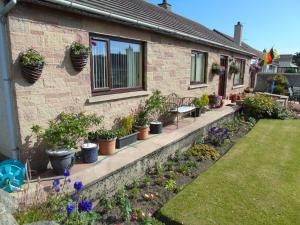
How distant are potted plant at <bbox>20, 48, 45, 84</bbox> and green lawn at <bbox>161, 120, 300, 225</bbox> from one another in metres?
3.05

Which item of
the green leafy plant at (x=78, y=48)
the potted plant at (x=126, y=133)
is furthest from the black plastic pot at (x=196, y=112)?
the green leafy plant at (x=78, y=48)

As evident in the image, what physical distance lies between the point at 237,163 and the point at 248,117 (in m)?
5.51

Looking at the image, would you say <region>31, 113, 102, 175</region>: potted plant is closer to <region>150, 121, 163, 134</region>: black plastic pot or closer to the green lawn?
the green lawn

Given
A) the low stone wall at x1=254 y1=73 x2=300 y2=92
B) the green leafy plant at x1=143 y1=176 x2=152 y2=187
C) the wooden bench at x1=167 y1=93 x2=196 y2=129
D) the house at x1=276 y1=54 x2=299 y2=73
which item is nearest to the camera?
the green leafy plant at x1=143 y1=176 x2=152 y2=187

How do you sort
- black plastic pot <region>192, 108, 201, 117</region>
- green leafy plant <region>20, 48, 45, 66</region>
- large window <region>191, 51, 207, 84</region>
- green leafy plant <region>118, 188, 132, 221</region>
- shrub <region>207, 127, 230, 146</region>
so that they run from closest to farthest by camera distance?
green leafy plant <region>118, 188, 132, 221</region>, green leafy plant <region>20, 48, 45, 66</region>, shrub <region>207, 127, 230, 146</region>, black plastic pot <region>192, 108, 201, 117</region>, large window <region>191, 51, 207, 84</region>

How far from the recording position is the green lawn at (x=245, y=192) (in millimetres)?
3420

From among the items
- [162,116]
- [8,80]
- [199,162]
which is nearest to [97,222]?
Answer: [8,80]

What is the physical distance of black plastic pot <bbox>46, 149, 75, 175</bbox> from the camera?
3701 millimetres

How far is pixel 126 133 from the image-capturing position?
5.52 meters

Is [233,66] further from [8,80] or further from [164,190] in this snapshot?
[8,80]

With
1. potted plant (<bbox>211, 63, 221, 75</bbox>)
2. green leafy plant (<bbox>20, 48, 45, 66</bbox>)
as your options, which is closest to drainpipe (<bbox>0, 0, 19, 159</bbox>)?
green leafy plant (<bbox>20, 48, 45, 66</bbox>)

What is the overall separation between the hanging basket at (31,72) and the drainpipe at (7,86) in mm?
240

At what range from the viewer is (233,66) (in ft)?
42.6

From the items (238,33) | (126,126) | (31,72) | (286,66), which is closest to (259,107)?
(126,126)
